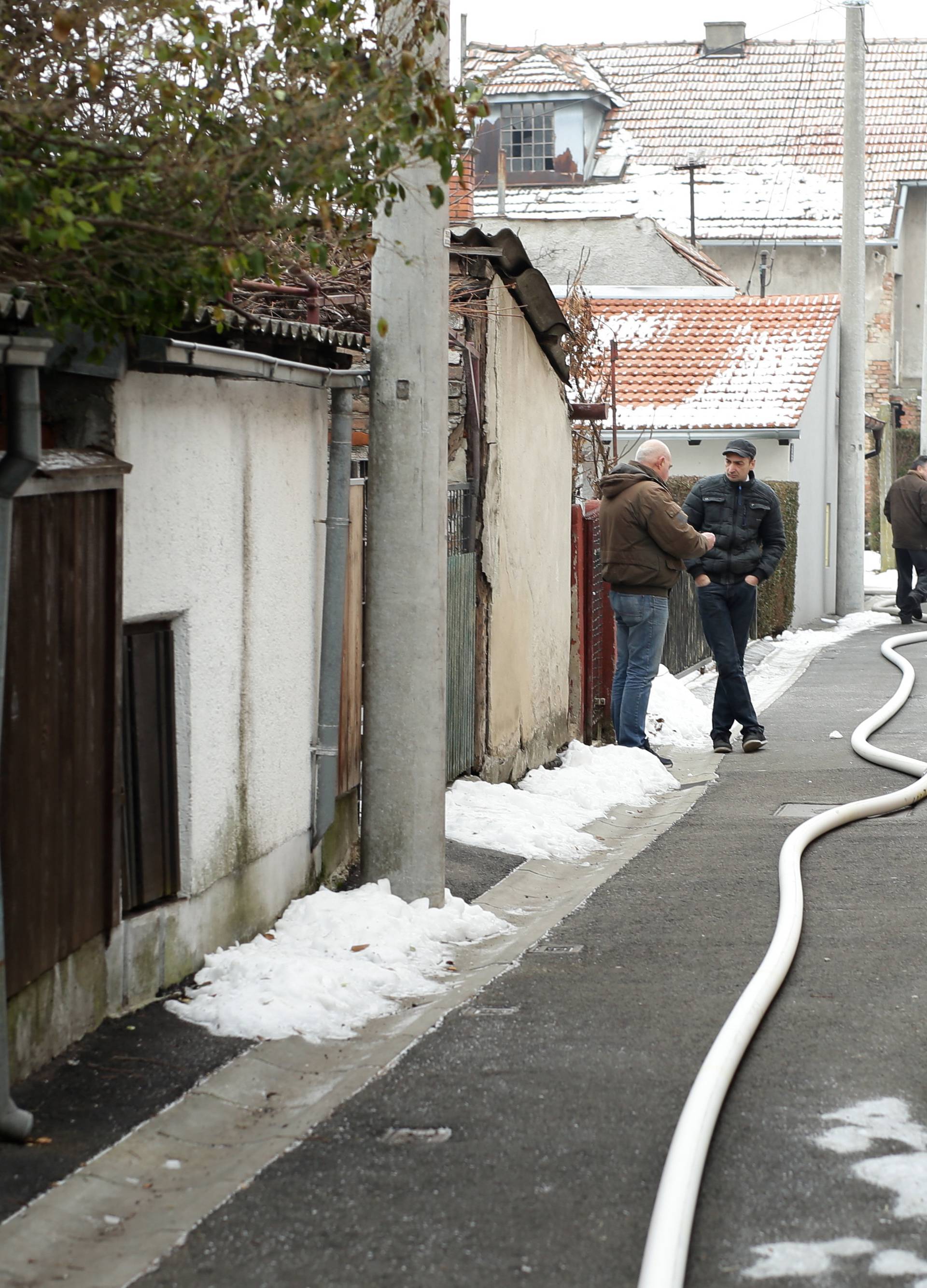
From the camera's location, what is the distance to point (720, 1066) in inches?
182

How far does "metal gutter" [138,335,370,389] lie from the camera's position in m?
4.97

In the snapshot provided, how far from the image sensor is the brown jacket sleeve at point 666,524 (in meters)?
10.4

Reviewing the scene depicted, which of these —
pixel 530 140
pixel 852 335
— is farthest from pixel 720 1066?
pixel 530 140

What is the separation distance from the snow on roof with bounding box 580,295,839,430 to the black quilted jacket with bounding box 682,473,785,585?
1314 centimetres

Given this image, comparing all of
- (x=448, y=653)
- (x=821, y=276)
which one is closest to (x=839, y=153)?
(x=821, y=276)

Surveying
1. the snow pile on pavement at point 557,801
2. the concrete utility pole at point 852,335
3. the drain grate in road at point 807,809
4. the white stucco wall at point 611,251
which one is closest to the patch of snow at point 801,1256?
the snow pile on pavement at point 557,801

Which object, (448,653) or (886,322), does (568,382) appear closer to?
(448,653)

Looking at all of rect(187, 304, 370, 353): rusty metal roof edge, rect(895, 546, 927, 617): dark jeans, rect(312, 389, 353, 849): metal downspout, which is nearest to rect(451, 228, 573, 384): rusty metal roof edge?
rect(187, 304, 370, 353): rusty metal roof edge

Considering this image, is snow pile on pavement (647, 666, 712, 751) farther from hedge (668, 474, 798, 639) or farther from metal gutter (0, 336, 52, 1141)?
metal gutter (0, 336, 52, 1141)

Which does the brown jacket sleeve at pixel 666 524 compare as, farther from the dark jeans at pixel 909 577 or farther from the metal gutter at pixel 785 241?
the metal gutter at pixel 785 241

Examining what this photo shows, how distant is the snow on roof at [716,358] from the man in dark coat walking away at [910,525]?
7.71 ft

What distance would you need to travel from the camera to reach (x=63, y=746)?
4.73 m

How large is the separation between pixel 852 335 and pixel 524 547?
1632 cm

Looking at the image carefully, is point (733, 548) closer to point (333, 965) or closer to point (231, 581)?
point (231, 581)
